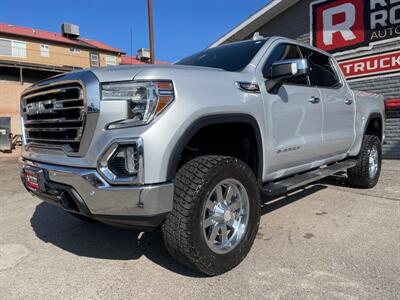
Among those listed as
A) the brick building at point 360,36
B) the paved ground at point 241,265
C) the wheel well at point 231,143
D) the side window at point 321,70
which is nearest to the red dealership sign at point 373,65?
the brick building at point 360,36

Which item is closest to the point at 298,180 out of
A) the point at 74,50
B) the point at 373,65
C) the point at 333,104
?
the point at 333,104

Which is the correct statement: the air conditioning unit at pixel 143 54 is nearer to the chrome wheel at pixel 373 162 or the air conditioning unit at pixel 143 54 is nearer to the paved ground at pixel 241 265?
the chrome wheel at pixel 373 162

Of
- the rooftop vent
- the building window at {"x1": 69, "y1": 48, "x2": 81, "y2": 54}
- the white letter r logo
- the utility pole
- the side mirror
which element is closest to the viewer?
the side mirror

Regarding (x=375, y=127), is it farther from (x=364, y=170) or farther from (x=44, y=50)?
(x=44, y=50)

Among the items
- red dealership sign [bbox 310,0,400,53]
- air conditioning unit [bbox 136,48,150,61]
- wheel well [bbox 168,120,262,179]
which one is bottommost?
wheel well [bbox 168,120,262,179]

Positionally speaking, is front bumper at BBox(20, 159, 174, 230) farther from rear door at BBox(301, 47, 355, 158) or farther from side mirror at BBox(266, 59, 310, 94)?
rear door at BBox(301, 47, 355, 158)

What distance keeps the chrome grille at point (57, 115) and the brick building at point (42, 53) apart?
79.5 feet

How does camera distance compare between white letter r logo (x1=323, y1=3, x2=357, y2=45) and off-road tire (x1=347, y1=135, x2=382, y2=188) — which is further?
white letter r logo (x1=323, y1=3, x2=357, y2=45)

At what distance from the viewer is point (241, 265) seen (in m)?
3.27

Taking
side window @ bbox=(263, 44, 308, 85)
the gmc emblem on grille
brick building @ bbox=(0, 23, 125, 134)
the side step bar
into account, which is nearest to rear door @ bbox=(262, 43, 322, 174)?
side window @ bbox=(263, 44, 308, 85)

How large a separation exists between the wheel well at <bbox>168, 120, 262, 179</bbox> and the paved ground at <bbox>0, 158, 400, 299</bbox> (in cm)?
86

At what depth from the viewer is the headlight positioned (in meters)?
2.62

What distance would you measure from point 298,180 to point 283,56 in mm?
1349

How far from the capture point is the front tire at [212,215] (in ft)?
9.14
